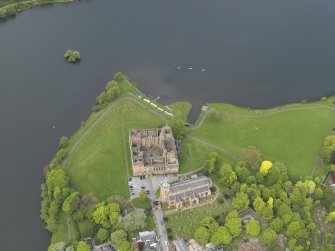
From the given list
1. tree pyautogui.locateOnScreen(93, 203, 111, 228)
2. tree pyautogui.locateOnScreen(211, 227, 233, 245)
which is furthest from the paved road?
tree pyautogui.locateOnScreen(93, 203, 111, 228)

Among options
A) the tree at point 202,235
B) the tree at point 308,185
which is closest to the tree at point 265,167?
the tree at point 308,185

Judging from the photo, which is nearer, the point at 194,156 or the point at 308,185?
the point at 308,185

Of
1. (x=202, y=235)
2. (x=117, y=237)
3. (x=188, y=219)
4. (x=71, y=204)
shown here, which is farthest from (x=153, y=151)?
(x=202, y=235)

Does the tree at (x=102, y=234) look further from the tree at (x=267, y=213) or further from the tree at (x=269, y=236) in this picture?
the tree at (x=267, y=213)

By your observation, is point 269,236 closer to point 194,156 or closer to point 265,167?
point 265,167

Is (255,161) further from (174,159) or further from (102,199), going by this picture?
(102,199)

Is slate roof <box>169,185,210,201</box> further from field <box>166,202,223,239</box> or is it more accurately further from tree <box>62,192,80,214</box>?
tree <box>62,192,80,214</box>

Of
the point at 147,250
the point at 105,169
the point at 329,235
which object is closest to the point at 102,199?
the point at 105,169
